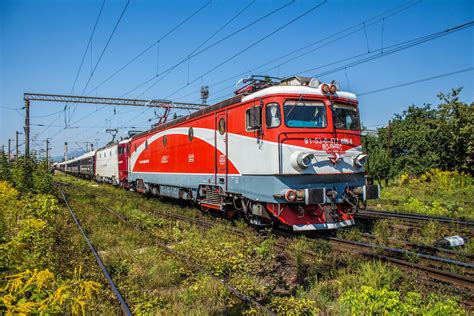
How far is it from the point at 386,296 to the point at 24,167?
59.2 ft

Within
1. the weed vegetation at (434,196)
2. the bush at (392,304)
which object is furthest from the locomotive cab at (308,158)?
the weed vegetation at (434,196)

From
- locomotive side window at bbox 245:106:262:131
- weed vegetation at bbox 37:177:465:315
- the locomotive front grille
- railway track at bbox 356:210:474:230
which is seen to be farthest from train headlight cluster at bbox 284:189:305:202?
railway track at bbox 356:210:474:230

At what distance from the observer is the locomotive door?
410 inches

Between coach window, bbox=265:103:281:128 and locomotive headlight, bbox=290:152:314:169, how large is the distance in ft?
2.73

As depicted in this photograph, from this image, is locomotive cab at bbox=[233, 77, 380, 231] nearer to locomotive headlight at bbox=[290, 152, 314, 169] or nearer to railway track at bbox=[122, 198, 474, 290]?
locomotive headlight at bbox=[290, 152, 314, 169]

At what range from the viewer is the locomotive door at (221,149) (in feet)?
34.2

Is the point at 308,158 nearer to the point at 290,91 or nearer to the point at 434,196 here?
the point at 290,91

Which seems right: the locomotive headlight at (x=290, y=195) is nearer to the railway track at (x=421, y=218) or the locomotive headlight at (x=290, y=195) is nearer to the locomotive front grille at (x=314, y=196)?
the locomotive front grille at (x=314, y=196)

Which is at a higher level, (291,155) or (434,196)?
(291,155)

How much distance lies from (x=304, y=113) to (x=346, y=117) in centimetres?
133

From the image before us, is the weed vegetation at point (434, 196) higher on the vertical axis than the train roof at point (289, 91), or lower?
lower

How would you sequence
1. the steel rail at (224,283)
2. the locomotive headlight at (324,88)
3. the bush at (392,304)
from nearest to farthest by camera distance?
the bush at (392,304), the steel rail at (224,283), the locomotive headlight at (324,88)

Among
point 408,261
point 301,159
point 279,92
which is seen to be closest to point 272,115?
point 279,92

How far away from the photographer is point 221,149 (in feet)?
35.0
